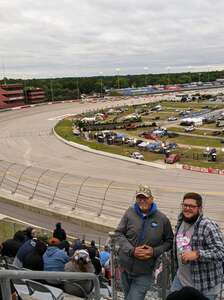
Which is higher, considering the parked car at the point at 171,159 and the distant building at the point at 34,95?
the distant building at the point at 34,95

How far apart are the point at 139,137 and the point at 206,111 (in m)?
44.8

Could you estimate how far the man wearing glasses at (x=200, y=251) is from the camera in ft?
16.4

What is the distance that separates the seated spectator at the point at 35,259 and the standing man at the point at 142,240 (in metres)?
2.32

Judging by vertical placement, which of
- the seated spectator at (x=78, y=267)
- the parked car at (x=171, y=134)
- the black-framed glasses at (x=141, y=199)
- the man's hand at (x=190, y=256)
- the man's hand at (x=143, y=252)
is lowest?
the parked car at (x=171, y=134)

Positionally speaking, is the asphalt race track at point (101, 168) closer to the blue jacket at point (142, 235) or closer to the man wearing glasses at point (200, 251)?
the blue jacket at point (142, 235)

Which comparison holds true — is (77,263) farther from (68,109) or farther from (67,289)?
(68,109)

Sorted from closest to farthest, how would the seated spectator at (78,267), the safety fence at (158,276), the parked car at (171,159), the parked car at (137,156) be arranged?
the safety fence at (158,276) → the seated spectator at (78,267) → the parked car at (171,159) → the parked car at (137,156)

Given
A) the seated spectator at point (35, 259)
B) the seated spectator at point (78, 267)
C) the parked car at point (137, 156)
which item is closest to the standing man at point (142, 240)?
the seated spectator at point (78, 267)

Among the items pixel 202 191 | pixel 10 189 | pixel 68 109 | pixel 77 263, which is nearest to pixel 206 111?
pixel 68 109

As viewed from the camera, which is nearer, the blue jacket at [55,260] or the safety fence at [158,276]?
the safety fence at [158,276]

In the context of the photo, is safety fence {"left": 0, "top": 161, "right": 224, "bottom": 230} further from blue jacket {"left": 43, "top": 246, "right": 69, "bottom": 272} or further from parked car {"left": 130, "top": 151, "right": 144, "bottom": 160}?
parked car {"left": 130, "top": 151, "right": 144, "bottom": 160}

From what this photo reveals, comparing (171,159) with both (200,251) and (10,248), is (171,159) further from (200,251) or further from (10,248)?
(200,251)

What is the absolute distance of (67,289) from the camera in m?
6.36

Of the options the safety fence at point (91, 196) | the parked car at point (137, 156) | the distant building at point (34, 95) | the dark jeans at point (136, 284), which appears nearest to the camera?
the dark jeans at point (136, 284)
